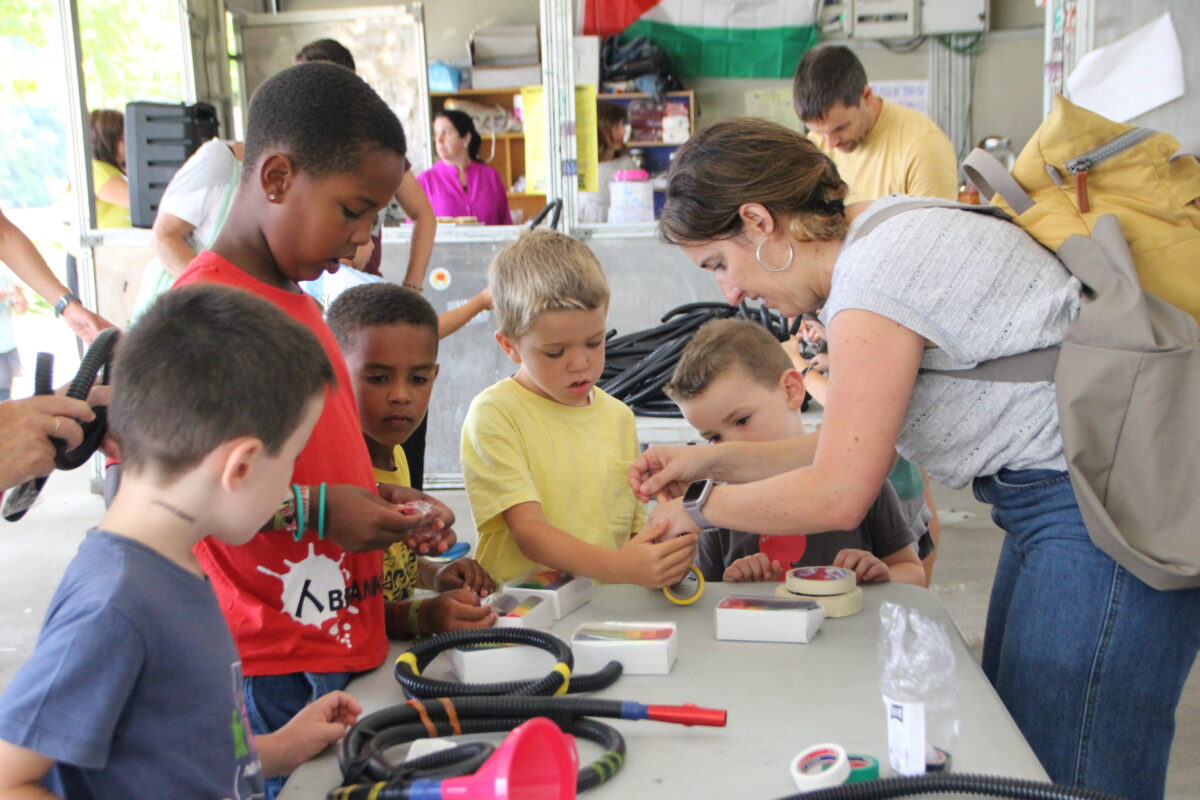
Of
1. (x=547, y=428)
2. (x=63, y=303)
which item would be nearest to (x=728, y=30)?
(x=63, y=303)

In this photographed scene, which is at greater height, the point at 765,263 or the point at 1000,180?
the point at 1000,180

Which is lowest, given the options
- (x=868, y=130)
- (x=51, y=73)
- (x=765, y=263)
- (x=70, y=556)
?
(x=70, y=556)

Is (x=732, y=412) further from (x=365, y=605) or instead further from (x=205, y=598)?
(x=205, y=598)

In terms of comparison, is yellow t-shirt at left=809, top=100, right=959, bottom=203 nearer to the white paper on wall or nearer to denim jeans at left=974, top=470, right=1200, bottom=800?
the white paper on wall

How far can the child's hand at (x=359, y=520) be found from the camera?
1.23m

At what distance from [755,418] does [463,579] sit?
0.64 meters

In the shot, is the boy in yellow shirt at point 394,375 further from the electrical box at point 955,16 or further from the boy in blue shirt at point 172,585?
the electrical box at point 955,16

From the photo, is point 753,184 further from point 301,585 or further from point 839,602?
point 301,585

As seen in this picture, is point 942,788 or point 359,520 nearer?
point 942,788

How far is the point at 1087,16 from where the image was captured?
3.84m

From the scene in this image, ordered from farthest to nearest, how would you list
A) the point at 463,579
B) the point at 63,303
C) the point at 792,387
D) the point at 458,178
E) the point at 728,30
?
the point at 728,30
the point at 458,178
the point at 63,303
the point at 792,387
the point at 463,579

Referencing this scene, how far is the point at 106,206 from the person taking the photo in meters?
5.04

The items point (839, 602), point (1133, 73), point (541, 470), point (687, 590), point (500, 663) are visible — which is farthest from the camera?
point (1133, 73)

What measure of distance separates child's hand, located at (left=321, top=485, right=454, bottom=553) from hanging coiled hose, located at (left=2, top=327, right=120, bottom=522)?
0.25 metres
